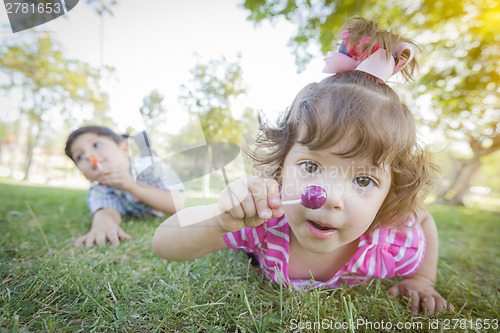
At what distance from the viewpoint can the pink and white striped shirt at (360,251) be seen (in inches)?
49.7

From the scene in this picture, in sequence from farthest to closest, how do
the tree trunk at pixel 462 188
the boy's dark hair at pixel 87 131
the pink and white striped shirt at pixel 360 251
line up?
the tree trunk at pixel 462 188
the boy's dark hair at pixel 87 131
the pink and white striped shirt at pixel 360 251

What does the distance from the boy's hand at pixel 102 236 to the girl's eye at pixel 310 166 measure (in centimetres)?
127

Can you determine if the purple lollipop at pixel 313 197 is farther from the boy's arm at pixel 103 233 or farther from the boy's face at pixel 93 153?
the boy's face at pixel 93 153

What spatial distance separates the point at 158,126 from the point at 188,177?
0.33 m

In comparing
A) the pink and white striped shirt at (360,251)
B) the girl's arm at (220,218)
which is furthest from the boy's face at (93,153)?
Answer: the pink and white striped shirt at (360,251)

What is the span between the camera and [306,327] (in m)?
0.89

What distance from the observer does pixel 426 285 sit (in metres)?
1.38

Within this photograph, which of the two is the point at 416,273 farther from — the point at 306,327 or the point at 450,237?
the point at 450,237

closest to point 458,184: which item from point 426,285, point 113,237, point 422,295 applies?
point 426,285

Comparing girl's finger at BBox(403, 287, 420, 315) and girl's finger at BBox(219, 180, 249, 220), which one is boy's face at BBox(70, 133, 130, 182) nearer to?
girl's finger at BBox(219, 180, 249, 220)

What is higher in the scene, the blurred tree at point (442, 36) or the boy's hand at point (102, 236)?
the blurred tree at point (442, 36)

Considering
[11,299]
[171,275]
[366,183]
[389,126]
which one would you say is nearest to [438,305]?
[366,183]

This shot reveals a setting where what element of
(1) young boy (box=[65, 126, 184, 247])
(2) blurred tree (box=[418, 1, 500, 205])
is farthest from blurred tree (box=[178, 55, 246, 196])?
(2) blurred tree (box=[418, 1, 500, 205])

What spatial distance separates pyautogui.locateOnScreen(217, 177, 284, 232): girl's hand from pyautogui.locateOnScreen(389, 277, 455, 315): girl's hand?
2.36ft
